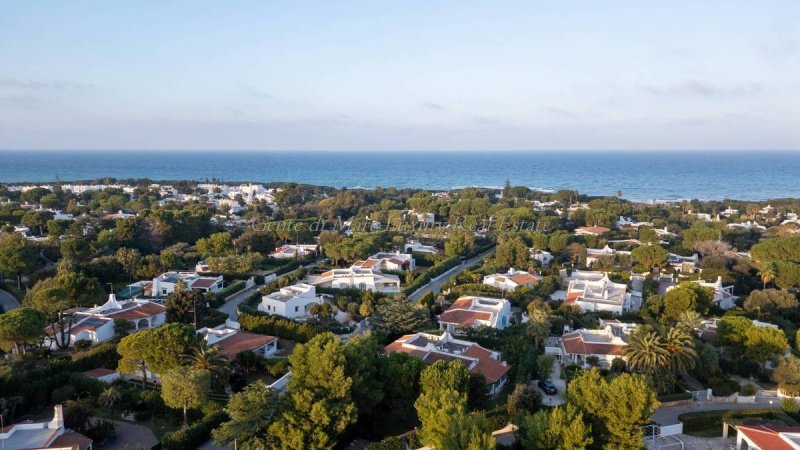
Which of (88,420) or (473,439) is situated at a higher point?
(473,439)

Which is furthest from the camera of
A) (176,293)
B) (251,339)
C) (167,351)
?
(176,293)

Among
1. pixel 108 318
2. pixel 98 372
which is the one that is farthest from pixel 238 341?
pixel 108 318

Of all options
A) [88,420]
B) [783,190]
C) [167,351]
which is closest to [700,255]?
[167,351]

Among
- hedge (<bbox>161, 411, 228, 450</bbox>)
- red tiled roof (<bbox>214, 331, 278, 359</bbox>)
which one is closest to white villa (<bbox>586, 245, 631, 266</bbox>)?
red tiled roof (<bbox>214, 331, 278, 359</bbox>)

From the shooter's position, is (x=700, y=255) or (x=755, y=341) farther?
(x=700, y=255)

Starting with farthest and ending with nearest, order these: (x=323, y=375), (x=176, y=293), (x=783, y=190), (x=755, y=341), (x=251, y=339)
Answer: (x=783, y=190), (x=176, y=293), (x=251, y=339), (x=755, y=341), (x=323, y=375)

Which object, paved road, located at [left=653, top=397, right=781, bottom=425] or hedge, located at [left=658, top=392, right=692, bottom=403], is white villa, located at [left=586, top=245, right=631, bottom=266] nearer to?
paved road, located at [left=653, top=397, right=781, bottom=425]

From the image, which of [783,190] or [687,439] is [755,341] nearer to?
[687,439]
